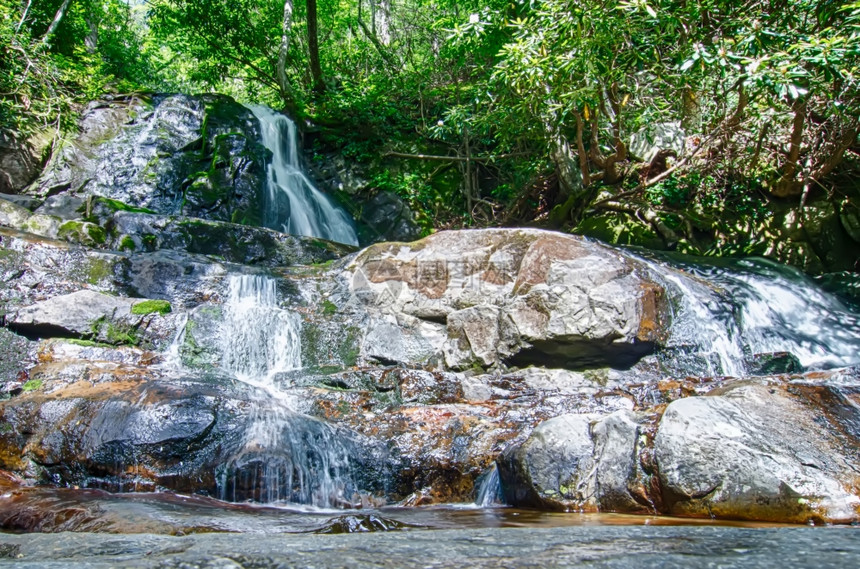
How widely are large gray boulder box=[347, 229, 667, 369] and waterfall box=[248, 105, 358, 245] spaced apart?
398 cm

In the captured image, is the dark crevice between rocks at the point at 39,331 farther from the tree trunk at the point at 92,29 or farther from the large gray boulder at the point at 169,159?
the tree trunk at the point at 92,29

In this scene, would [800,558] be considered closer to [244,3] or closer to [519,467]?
[519,467]

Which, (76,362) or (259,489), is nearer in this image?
(259,489)

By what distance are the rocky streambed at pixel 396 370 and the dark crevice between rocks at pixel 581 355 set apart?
3cm

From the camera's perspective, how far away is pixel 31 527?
3447 millimetres

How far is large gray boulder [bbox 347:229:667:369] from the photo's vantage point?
Result: 7012 millimetres

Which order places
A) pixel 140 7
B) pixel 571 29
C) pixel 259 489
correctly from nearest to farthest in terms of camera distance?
pixel 259 489 < pixel 571 29 < pixel 140 7

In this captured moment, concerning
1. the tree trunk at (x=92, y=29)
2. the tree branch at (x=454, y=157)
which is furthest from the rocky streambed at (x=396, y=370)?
the tree trunk at (x=92, y=29)

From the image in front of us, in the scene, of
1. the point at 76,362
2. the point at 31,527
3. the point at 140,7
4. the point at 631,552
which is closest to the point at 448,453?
the point at 31,527

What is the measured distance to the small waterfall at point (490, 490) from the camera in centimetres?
450

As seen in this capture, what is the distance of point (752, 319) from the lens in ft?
26.0

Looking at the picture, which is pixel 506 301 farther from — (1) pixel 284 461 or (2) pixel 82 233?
(2) pixel 82 233

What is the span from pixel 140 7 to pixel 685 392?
2805cm

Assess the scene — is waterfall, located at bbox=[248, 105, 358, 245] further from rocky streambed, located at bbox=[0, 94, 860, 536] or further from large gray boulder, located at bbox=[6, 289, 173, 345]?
large gray boulder, located at bbox=[6, 289, 173, 345]
